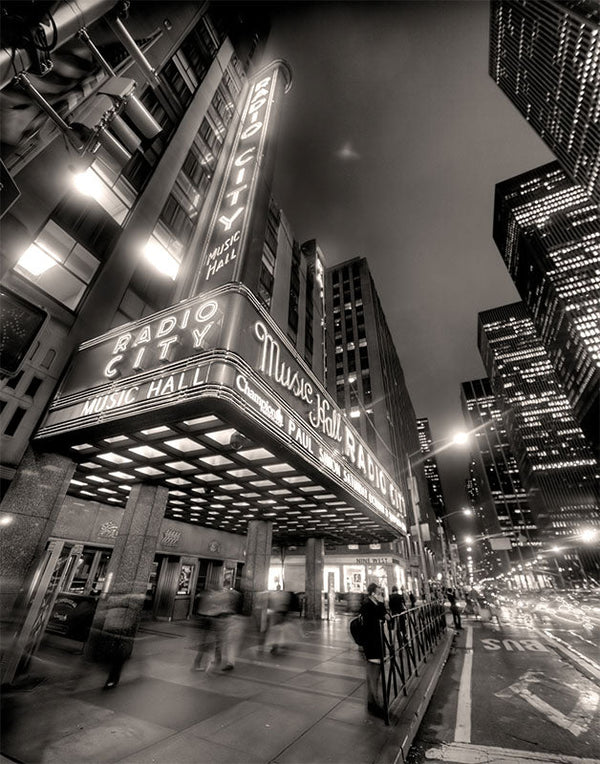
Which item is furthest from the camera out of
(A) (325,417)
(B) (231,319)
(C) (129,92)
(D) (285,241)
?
(D) (285,241)

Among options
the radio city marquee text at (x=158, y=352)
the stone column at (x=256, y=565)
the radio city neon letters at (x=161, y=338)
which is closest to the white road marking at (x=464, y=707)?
the radio city marquee text at (x=158, y=352)

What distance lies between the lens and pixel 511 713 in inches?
250

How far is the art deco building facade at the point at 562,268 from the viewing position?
139250 millimetres

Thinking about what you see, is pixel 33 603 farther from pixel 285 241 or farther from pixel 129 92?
pixel 285 241

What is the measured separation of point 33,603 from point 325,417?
9.95 metres

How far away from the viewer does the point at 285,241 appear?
89.8 ft

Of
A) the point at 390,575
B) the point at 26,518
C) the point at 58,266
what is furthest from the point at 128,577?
the point at 390,575

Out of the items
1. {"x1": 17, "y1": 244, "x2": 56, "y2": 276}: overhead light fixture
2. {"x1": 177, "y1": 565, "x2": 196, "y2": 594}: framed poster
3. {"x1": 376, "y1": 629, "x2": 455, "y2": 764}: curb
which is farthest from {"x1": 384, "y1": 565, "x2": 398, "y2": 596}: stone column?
{"x1": 17, "y1": 244, "x2": 56, "y2": 276}: overhead light fixture

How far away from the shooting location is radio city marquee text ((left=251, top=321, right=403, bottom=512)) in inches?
301

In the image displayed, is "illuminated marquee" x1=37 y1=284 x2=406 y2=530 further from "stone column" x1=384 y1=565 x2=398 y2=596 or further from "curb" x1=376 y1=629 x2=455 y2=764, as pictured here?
"stone column" x1=384 y1=565 x2=398 y2=596

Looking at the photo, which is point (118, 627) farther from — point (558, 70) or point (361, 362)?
point (558, 70)

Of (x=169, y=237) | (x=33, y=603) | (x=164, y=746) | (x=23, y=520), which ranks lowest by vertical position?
(x=164, y=746)

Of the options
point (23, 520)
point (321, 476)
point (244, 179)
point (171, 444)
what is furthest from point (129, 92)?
point (321, 476)

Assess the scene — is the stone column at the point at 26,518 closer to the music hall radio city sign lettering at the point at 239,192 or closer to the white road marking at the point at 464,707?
the music hall radio city sign lettering at the point at 239,192
